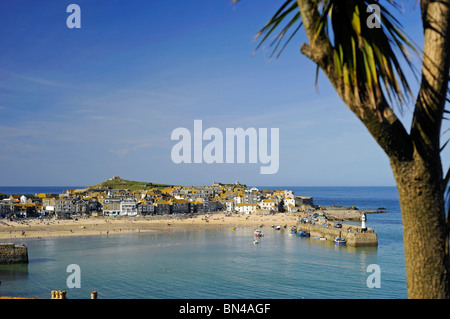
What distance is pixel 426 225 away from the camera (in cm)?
249

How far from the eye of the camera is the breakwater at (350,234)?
174ft

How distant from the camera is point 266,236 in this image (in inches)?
2633

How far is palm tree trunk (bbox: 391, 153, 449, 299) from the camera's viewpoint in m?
2.49

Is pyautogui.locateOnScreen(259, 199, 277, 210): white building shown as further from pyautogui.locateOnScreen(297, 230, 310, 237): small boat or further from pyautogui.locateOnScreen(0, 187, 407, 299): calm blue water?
pyautogui.locateOnScreen(0, 187, 407, 299): calm blue water

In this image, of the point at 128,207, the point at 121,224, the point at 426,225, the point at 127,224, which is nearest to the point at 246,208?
the point at 128,207

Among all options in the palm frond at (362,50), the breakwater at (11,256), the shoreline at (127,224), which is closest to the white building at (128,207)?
the shoreline at (127,224)

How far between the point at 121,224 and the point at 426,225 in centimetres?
9009

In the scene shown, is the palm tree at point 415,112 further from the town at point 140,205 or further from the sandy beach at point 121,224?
the town at point 140,205

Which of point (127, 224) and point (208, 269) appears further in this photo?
point (127, 224)

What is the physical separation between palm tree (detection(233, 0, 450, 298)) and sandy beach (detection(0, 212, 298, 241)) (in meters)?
70.1

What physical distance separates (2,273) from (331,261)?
3287 cm

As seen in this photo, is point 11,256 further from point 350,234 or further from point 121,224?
point 121,224
